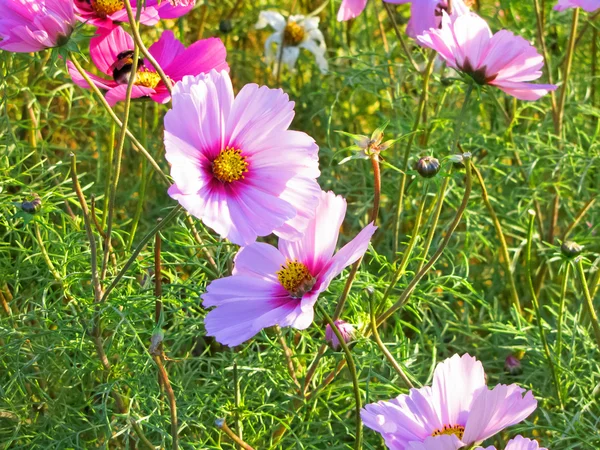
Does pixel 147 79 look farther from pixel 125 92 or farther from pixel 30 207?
pixel 30 207

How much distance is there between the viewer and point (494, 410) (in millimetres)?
615

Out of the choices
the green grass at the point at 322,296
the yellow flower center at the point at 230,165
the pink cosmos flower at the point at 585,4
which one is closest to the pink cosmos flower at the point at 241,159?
the yellow flower center at the point at 230,165

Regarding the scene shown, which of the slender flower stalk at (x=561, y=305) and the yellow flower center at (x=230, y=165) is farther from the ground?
the yellow flower center at (x=230, y=165)

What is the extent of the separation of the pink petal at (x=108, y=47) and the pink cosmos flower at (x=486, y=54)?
0.99ft

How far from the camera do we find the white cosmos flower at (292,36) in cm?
147

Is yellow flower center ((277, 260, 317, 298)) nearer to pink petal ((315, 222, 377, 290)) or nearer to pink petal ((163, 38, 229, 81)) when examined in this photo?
pink petal ((315, 222, 377, 290))

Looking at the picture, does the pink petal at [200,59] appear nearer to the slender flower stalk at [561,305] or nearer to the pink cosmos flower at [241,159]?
the pink cosmos flower at [241,159]

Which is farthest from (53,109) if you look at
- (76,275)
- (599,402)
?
(599,402)

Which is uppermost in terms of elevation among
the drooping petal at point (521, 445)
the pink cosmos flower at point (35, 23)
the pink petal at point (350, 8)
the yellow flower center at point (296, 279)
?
the pink cosmos flower at point (35, 23)

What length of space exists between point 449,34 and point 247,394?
1.32 feet

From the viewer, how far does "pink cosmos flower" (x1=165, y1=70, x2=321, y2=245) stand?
0.64 metres

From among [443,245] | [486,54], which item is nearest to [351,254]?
[443,245]

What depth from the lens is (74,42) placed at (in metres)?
0.71

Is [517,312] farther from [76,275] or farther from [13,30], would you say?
[13,30]
